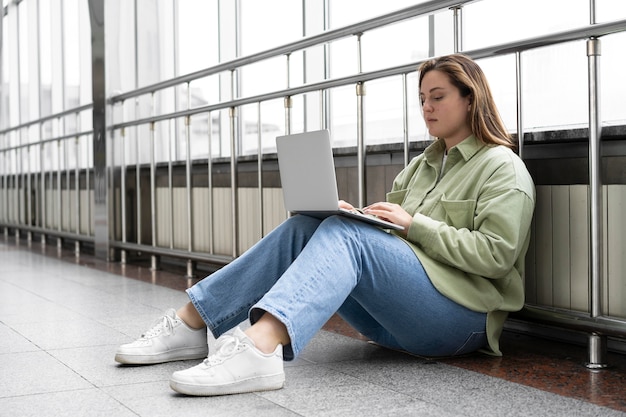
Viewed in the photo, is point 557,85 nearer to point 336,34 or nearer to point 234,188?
point 336,34

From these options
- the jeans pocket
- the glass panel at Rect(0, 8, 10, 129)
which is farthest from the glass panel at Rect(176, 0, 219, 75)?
the glass panel at Rect(0, 8, 10, 129)

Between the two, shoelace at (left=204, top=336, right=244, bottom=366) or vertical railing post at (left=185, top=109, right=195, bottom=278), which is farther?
vertical railing post at (left=185, top=109, right=195, bottom=278)

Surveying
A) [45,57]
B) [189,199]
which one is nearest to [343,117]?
[189,199]

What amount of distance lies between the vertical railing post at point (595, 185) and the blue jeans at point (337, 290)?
11.1 inches

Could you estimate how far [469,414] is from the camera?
1.77m

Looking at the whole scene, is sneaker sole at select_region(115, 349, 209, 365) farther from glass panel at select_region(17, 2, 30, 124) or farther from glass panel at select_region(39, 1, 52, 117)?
glass panel at select_region(17, 2, 30, 124)

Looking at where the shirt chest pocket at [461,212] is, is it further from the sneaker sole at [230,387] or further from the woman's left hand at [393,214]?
the sneaker sole at [230,387]

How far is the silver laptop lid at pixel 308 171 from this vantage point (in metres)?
2.10

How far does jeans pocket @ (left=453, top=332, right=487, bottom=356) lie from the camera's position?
7.43 ft

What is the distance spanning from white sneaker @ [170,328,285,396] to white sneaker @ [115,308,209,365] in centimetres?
34

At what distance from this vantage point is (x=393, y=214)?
218cm

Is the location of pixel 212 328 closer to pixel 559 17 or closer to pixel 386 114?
pixel 559 17

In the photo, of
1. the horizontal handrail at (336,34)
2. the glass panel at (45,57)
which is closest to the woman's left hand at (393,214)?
the horizontal handrail at (336,34)

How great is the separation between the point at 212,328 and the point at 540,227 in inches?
35.8
